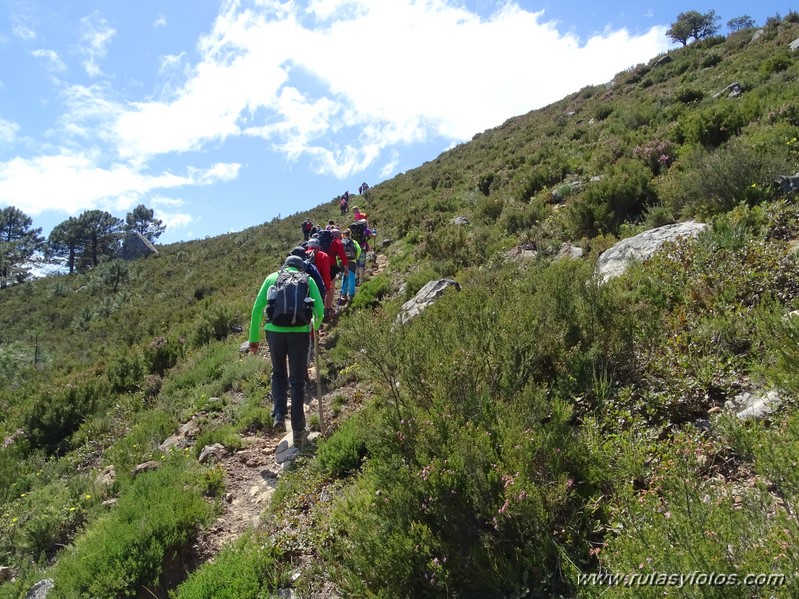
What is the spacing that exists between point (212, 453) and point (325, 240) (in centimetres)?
467

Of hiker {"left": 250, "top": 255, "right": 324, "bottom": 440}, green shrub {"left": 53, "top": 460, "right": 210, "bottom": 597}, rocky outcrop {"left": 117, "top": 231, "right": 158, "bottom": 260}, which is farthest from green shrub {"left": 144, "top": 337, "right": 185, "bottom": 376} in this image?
rocky outcrop {"left": 117, "top": 231, "right": 158, "bottom": 260}

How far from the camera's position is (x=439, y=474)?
2895 millimetres

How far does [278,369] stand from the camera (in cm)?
583

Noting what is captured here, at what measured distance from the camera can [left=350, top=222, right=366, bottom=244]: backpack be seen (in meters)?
12.8

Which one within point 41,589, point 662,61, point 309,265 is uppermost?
point 662,61

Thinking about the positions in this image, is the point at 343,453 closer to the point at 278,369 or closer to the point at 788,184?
the point at 278,369

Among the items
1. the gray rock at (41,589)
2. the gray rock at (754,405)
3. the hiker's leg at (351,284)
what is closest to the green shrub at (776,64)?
the hiker's leg at (351,284)

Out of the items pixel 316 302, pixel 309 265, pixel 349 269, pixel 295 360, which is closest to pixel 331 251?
pixel 349 269

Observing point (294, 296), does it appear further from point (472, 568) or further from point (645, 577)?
point (645, 577)

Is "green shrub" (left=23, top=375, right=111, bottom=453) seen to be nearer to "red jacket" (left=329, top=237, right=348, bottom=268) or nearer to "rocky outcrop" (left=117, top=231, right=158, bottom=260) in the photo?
"red jacket" (left=329, top=237, right=348, bottom=268)

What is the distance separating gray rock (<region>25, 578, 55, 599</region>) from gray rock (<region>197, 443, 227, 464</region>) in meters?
1.83

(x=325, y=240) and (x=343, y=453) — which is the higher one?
(x=325, y=240)

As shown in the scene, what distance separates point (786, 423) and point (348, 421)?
3993mm

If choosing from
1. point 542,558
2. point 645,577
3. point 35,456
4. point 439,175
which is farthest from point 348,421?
point 439,175
